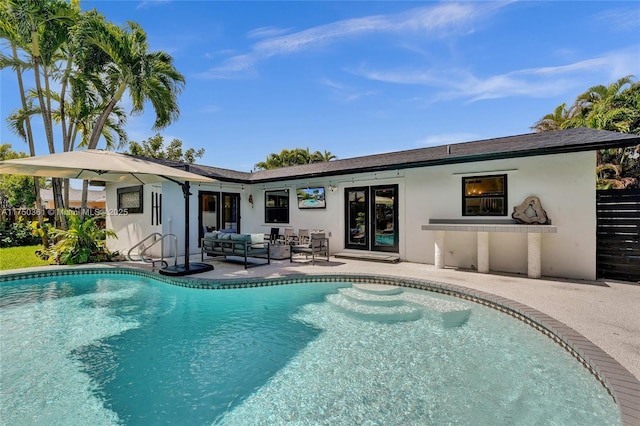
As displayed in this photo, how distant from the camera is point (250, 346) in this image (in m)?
4.44

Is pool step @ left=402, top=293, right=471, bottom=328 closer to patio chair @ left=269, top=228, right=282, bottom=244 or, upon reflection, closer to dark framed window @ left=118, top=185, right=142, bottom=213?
patio chair @ left=269, top=228, right=282, bottom=244

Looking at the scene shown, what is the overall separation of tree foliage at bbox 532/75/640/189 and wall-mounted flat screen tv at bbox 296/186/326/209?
44.3 ft

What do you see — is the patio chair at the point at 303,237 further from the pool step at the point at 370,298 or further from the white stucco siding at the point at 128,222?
the white stucco siding at the point at 128,222

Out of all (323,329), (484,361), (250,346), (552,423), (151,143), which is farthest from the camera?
(151,143)

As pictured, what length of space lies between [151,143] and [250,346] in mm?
31757

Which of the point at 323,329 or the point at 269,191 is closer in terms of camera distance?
the point at 323,329

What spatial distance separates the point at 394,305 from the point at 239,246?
5.14 metres

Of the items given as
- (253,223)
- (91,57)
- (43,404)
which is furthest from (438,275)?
(91,57)

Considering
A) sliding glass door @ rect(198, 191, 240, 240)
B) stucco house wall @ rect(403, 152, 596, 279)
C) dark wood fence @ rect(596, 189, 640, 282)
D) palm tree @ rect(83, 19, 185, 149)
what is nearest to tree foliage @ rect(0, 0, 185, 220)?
palm tree @ rect(83, 19, 185, 149)

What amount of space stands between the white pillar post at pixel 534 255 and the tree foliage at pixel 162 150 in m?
31.1

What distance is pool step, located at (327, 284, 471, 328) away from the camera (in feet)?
17.9

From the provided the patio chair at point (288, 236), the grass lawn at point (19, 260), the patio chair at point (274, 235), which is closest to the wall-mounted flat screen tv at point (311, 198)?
the patio chair at point (288, 236)

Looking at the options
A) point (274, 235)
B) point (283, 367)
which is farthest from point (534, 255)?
point (274, 235)

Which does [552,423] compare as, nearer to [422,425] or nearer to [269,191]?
[422,425]
